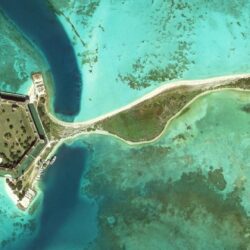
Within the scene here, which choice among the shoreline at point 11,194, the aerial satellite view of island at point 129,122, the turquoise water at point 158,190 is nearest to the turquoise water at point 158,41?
the aerial satellite view of island at point 129,122

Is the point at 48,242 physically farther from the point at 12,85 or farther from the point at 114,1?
the point at 114,1

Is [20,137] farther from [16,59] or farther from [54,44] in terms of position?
[54,44]

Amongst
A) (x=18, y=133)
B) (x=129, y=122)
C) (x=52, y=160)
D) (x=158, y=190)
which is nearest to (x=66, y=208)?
(x=52, y=160)

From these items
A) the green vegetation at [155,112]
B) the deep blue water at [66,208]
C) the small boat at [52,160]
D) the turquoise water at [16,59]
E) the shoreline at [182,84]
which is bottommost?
the deep blue water at [66,208]

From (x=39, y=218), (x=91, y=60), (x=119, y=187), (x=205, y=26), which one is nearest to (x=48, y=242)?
(x=39, y=218)

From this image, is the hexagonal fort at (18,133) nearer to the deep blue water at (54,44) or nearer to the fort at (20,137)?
the fort at (20,137)

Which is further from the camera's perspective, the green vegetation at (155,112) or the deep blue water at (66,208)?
the green vegetation at (155,112)

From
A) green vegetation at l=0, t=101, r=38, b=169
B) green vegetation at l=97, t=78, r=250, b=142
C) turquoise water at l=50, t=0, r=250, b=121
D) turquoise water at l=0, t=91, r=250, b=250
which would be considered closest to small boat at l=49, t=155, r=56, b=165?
turquoise water at l=0, t=91, r=250, b=250

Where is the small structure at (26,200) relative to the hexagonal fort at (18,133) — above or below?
below
